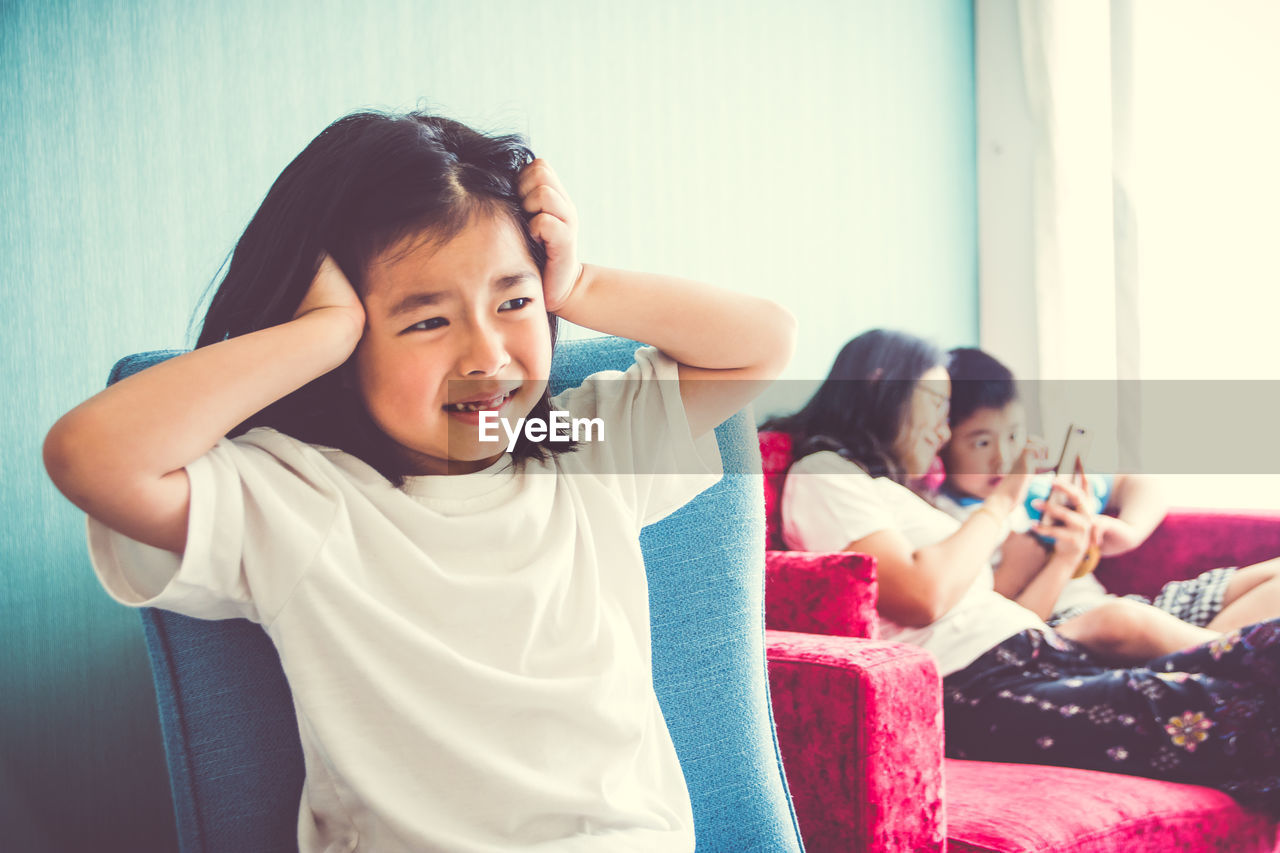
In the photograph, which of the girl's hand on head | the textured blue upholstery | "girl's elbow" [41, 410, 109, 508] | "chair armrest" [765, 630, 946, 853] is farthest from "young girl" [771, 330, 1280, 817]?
"girl's elbow" [41, 410, 109, 508]

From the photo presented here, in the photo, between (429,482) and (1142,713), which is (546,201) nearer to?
(429,482)

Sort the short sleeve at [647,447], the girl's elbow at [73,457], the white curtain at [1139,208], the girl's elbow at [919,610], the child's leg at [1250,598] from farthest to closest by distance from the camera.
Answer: the white curtain at [1139,208]
the child's leg at [1250,598]
the girl's elbow at [919,610]
the short sleeve at [647,447]
the girl's elbow at [73,457]

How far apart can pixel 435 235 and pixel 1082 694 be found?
1199 mm

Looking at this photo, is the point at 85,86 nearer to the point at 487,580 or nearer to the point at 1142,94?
the point at 487,580

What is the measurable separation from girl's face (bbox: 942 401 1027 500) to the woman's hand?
12 cm

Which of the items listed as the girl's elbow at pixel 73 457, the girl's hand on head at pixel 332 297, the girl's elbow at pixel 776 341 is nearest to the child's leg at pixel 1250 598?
the girl's elbow at pixel 776 341

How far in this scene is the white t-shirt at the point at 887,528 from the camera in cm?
160

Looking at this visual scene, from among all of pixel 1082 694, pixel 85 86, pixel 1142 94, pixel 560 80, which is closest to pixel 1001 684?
pixel 1082 694

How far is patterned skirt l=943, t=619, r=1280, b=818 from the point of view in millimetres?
1330

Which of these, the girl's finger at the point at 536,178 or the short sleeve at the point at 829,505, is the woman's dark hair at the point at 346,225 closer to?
the girl's finger at the point at 536,178

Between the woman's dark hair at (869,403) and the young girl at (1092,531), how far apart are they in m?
0.19

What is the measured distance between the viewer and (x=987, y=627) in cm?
160

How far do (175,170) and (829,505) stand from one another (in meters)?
1.11

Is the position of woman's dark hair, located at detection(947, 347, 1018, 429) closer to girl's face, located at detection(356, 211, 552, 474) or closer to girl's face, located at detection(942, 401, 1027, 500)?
girl's face, located at detection(942, 401, 1027, 500)
